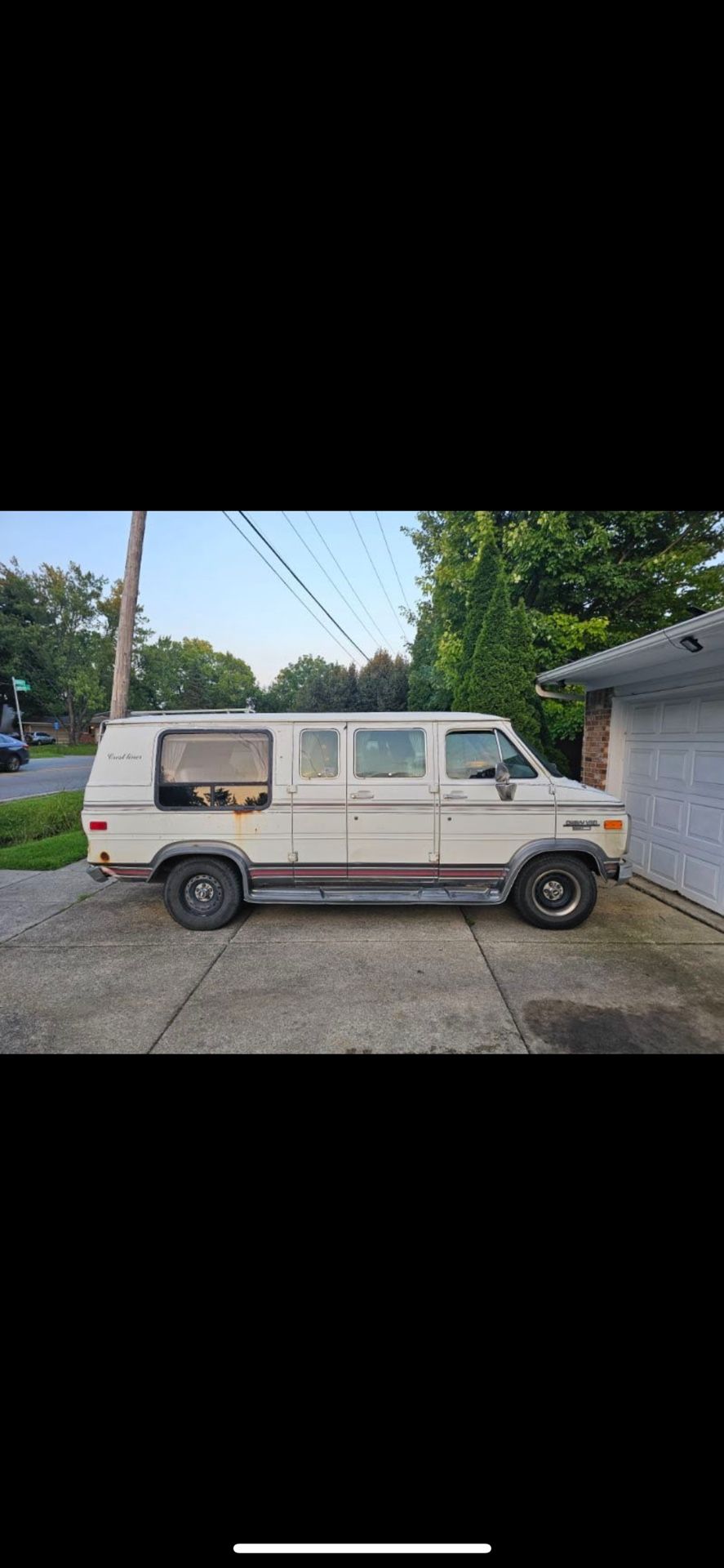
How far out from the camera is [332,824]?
4.55m

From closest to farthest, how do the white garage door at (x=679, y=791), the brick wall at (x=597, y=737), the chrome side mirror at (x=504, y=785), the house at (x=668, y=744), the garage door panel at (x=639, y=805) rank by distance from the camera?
the chrome side mirror at (x=504, y=785)
the house at (x=668, y=744)
the white garage door at (x=679, y=791)
the garage door panel at (x=639, y=805)
the brick wall at (x=597, y=737)

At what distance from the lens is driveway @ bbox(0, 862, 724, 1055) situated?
3109mm

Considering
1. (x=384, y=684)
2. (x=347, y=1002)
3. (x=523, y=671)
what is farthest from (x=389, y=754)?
(x=384, y=684)

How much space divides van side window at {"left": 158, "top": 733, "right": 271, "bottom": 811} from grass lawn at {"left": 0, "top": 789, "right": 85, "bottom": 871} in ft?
12.5

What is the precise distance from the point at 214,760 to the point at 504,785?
8.17ft

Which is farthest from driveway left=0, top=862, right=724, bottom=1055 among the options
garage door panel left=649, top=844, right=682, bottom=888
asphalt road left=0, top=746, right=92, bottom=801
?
asphalt road left=0, top=746, right=92, bottom=801

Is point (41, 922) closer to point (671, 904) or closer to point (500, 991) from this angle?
point (500, 991)

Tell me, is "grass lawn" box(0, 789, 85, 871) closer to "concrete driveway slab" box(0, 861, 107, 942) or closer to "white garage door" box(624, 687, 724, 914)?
"concrete driveway slab" box(0, 861, 107, 942)

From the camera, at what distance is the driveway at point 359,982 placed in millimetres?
3109

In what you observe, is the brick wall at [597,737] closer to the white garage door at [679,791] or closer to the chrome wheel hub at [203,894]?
the white garage door at [679,791]

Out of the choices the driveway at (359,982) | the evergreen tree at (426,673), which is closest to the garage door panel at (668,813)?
the driveway at (359,982)

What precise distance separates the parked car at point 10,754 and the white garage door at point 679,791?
1513 cm
